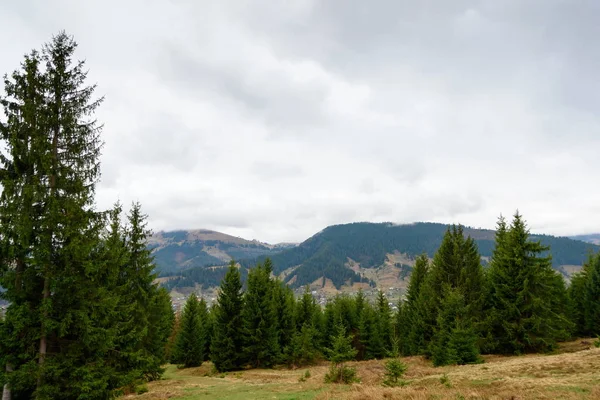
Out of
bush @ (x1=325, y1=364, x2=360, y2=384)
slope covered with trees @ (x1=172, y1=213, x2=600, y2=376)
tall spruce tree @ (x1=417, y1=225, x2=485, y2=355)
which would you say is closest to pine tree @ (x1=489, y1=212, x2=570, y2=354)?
slope covered with trees @ (x1=172, y1=213, x2=600, y2=376)

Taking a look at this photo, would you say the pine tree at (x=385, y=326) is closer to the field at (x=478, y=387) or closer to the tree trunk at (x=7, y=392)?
the field at (x=478, y=387)

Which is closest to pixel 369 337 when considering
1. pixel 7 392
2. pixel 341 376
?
pixel 341 376

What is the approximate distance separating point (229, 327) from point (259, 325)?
3.89 metres

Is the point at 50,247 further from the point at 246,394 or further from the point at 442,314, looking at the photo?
the point at 442,314

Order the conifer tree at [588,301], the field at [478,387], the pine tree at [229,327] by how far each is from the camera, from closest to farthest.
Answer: the field at [478,387], the pine tree at [229,327], the conifer tree at [588,301]

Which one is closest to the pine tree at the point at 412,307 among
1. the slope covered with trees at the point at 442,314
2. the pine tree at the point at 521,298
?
the slope covered with trees at the point at 442,314

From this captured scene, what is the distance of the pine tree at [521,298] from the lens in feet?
109

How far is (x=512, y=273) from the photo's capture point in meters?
35.1

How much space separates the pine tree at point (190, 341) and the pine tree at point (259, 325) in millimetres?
12731

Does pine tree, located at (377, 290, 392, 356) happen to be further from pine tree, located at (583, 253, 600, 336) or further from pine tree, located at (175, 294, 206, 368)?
pine tree, located at (175, 294, 206, 368)

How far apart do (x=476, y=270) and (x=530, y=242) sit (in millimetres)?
7846

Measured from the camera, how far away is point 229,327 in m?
42.6

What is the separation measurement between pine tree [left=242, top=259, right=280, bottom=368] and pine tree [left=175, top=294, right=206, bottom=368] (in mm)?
12731

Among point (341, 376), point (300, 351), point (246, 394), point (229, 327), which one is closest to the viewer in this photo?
point (246, 394)
